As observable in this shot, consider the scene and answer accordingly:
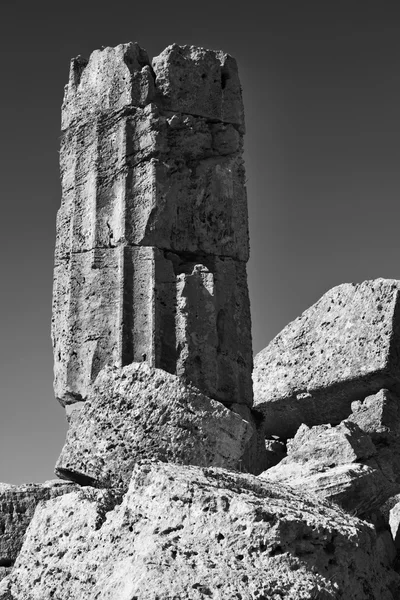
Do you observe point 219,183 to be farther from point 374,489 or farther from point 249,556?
point 249,556

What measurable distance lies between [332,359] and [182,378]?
299 cm

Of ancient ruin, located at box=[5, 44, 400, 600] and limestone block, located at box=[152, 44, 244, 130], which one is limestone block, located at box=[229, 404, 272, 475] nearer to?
ancient ruin, located at box=[5, 44, 400, 600]

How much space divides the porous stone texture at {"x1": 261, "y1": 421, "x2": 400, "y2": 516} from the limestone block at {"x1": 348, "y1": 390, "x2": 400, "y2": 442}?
1.04 metres

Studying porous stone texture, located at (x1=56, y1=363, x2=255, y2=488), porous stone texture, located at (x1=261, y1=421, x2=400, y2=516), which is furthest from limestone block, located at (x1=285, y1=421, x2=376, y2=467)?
porous stone texture, located at (x1=56, y1=363, x2=255, y2=488)

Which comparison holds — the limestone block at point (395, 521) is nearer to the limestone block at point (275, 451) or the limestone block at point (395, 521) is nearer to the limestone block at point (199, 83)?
the limestone block at point (275, 451)

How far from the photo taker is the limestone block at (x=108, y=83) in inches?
371

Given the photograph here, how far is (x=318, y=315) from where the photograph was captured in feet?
35.2

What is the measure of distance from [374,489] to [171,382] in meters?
1.45

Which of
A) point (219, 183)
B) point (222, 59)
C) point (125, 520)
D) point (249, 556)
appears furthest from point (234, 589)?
point (222, 59)

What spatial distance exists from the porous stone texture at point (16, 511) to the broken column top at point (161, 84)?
366cm

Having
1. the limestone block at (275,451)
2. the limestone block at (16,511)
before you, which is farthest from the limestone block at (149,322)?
the limestone block at (16,511)

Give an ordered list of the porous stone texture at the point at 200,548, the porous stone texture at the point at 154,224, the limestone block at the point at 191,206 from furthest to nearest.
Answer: the limestone block at the point at 191,206 < the porous stone texture at the point at 154,224 < the porous stone texture at the point at 200,548


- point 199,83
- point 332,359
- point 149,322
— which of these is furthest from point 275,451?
point 199,83

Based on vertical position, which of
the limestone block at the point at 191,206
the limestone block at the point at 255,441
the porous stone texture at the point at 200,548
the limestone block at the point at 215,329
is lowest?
the porous stone texture at the point at 200,548
